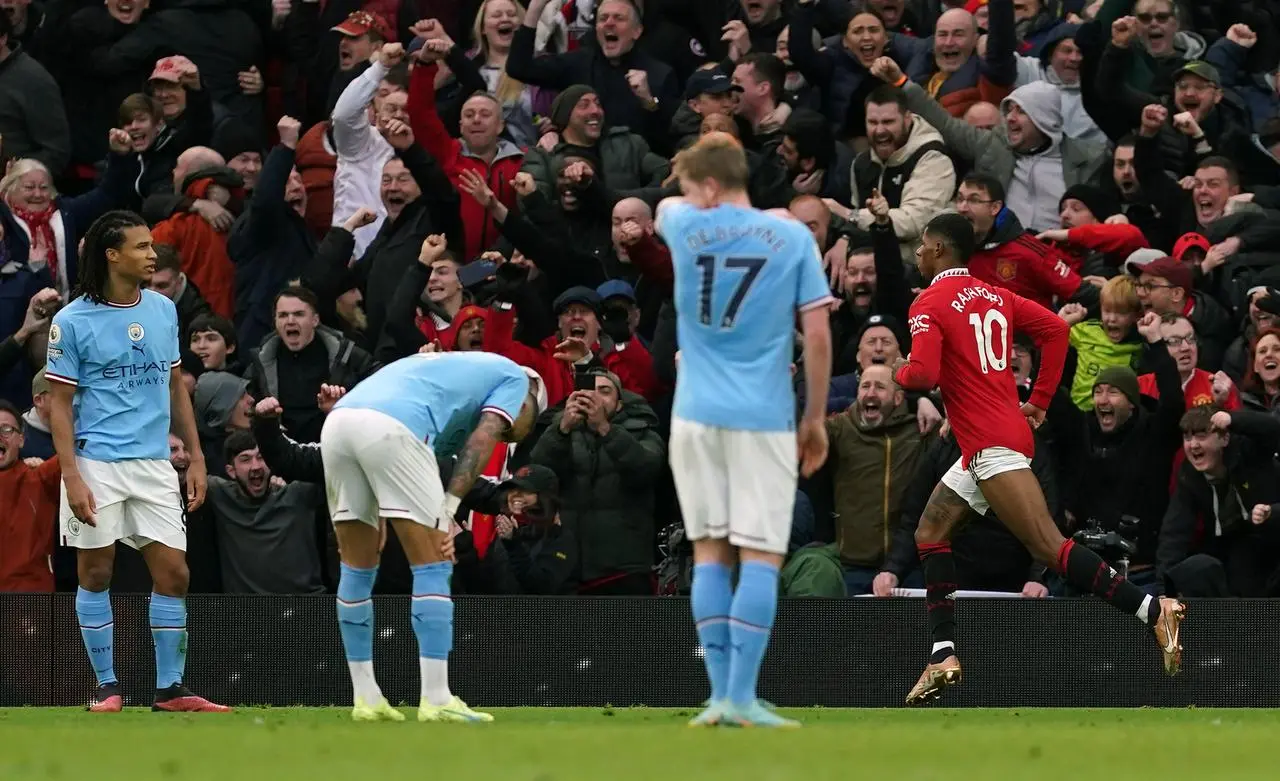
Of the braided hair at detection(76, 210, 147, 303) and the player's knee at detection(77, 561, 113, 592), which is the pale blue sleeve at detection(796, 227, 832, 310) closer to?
the braided hair at detection(76, 210, 147, 303)

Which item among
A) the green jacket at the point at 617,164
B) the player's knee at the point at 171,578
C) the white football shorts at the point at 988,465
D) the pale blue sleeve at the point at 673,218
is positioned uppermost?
the green jacket at the point at 617,164

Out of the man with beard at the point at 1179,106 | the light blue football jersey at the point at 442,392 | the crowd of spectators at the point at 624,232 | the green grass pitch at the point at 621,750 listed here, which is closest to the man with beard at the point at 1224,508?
the crowd of spectators at the point at 624,232

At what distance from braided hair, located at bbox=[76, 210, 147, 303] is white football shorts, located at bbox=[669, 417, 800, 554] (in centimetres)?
394

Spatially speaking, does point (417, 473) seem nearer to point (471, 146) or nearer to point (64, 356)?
point (64, 356)

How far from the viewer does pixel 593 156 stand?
57.0ft

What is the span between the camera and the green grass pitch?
7.64 meters

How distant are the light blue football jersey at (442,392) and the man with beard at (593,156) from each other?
6239mm

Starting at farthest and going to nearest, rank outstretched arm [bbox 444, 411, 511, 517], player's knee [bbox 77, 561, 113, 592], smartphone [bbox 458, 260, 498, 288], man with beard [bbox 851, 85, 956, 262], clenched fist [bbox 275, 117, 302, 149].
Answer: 1. clenched fist [bbox 275, 117, 302, 149]
2. man with beard [bbox 851, 85, 956, 262]
3. smartphone [bbox 458, 260, 498, 288]
4. player's knee [bbox 77, 561, 113, 592]
5. outstretched arm [bbox 444, 411, 511, 517]

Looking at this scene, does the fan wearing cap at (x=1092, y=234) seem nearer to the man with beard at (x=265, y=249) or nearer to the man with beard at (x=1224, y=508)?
the man with beard at (x=1224, y=508)

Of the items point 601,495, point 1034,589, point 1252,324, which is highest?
point 1252,324

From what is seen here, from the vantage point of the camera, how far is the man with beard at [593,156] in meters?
17.0

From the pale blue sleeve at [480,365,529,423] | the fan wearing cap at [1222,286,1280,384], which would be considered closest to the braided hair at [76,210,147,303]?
the pale blue sleeve at [480,365,529,423]

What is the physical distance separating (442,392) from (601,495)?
414cm

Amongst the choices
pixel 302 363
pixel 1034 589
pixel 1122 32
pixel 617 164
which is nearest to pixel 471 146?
pixel 617 164
